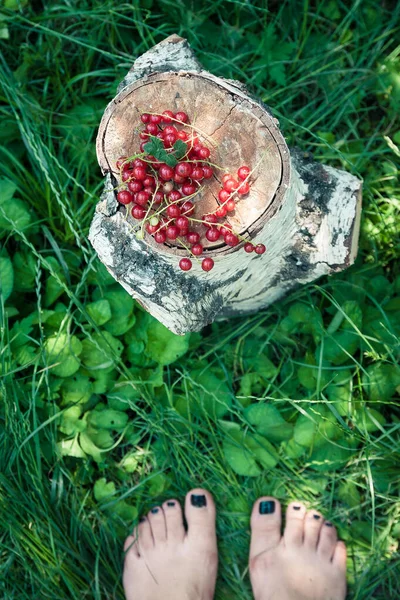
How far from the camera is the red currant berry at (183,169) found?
1.26 metres

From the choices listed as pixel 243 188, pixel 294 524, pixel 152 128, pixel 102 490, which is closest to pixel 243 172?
pixel 243 188

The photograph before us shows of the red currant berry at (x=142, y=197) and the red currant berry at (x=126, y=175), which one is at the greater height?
the red currant berry at (x=126, y=175)

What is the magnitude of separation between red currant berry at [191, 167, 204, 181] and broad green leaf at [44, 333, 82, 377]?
0.92 meters

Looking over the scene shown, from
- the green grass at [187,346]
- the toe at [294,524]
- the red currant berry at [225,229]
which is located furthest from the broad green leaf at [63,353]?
the toe at [294,524]

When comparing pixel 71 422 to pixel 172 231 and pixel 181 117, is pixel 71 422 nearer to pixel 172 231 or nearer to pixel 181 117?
pixel 172 231

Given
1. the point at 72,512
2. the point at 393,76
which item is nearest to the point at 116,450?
the point at 72,512

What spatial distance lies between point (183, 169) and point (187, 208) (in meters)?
0.10

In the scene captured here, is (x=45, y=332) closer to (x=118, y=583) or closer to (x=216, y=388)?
(x=216, y=388)

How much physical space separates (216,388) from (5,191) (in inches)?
42.6

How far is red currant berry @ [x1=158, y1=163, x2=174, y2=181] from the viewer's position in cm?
129

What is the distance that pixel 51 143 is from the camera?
2.08m

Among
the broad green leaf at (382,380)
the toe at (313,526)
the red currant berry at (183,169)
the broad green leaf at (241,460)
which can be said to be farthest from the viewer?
the toe at (313,526)

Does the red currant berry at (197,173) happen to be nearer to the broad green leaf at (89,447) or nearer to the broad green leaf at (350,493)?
the broad green leaf at (89,447)

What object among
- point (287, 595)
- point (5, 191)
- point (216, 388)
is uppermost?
point (5, 191)
